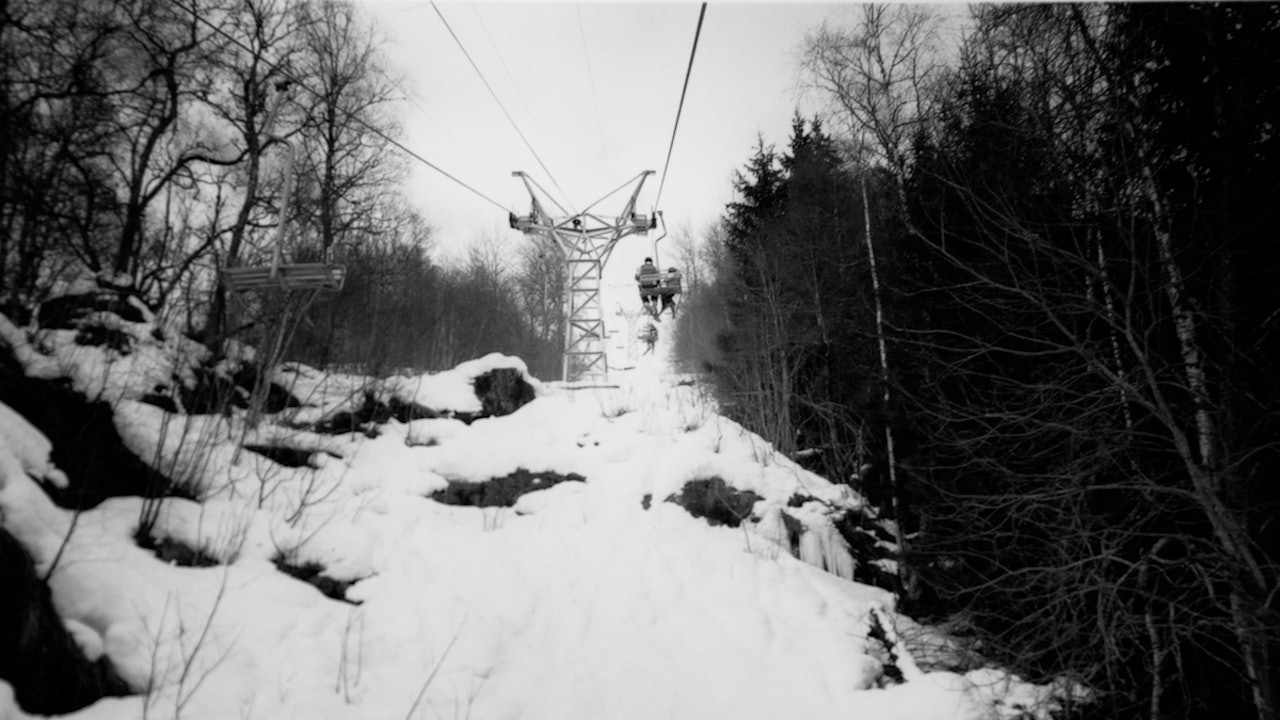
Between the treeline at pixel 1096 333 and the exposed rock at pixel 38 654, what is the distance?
6975 mm

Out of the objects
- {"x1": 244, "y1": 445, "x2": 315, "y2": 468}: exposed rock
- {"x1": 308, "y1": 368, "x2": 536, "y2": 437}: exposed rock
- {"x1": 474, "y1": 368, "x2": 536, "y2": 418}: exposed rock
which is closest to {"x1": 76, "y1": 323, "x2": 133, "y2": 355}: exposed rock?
{"x1": 244, "y1": 445, "x2": 315, "y2": 468}: exposed rock

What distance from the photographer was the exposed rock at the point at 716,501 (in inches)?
280

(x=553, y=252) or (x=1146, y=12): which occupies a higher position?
(x=553, y=252)

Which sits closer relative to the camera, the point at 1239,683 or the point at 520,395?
the point at 1239,683

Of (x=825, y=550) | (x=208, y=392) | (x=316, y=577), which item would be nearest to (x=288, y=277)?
(x=208, y=392)

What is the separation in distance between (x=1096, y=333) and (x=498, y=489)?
9.11 meters

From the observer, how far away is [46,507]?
2.81 meters

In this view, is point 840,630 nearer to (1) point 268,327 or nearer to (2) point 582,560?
(2) point 582,560

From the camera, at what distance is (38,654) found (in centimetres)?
230

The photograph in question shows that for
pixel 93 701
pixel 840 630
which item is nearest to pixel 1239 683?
pixel 840 630

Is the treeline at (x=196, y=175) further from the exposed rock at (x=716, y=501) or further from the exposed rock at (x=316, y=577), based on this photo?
the exposed rock at (x=716, y=501)

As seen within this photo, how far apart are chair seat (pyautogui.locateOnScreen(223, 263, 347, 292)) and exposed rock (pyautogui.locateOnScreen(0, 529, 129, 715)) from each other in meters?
3.51

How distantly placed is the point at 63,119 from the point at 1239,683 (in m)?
16.8

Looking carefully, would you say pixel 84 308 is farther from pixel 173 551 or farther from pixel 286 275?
pixel 173 551
